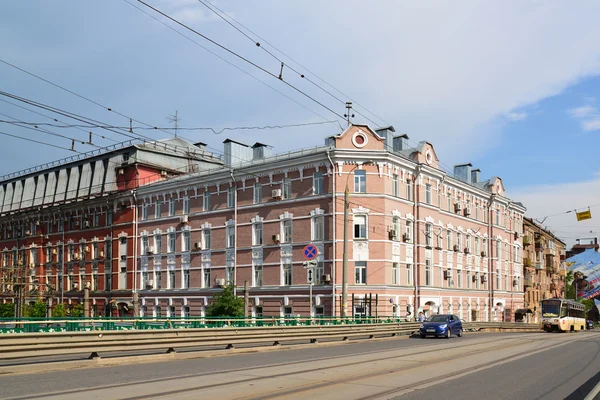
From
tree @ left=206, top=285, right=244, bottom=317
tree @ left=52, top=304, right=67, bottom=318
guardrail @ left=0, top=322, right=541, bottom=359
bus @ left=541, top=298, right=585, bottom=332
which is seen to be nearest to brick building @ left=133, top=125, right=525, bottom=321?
tree @ left=206, top=285, right=244, bottom=317

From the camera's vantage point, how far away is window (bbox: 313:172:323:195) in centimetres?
4297

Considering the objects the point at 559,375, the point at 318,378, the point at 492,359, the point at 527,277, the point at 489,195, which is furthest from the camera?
the point at 527,277

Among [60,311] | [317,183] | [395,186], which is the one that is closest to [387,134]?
[395,186]

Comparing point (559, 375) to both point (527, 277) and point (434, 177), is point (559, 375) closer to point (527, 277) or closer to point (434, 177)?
point (434, 177)

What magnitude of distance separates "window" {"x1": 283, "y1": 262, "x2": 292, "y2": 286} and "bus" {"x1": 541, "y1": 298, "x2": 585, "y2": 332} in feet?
67.2

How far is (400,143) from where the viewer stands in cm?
4978

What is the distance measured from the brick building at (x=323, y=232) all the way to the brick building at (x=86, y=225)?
95.2 inches

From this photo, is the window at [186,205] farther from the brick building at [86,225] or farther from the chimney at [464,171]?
the chimney at [464,171]

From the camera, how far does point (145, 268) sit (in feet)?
178

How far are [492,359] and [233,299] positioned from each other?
→ 2545cm

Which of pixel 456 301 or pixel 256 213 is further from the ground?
pixel 256 213

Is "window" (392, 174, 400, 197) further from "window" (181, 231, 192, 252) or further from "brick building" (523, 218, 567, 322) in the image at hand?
"brick building" (523, 218, 567, 322)

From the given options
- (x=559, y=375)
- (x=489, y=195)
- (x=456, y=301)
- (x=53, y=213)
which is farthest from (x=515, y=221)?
(x=559, y=375)

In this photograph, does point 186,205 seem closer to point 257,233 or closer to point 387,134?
point 257,233
